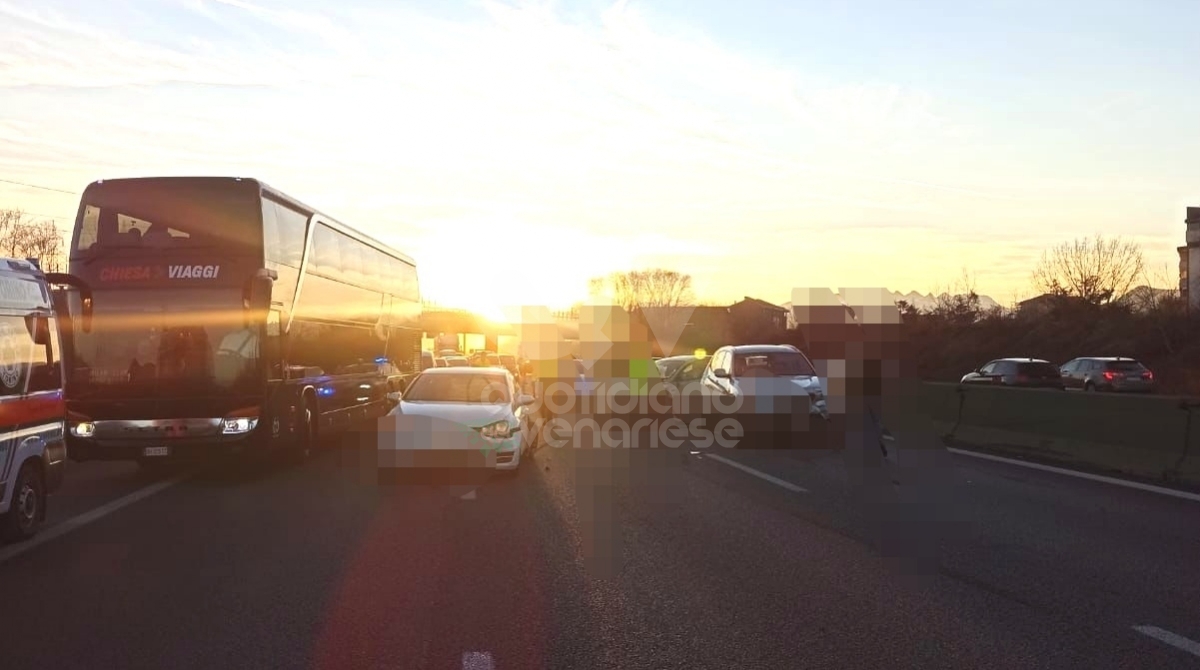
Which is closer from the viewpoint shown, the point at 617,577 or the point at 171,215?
the point at 617,577

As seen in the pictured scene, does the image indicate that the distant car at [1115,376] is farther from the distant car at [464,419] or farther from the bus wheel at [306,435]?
the bus wheel at [306,435]

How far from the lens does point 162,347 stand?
1430 centimetres

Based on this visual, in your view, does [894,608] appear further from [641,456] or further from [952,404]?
[952,404]

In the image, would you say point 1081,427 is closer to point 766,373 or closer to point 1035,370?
point 766,373

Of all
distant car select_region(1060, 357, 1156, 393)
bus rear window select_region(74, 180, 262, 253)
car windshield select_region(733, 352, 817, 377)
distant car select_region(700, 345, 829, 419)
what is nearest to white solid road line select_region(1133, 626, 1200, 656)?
bus rear window select_region(74, 180, 262, 253)

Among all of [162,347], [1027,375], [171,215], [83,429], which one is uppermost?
[171,215]

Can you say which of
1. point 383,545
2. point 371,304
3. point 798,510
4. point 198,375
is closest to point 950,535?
point 798,510

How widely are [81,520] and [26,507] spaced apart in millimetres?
1375

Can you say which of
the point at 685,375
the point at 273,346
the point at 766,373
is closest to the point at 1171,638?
the point at 273,346

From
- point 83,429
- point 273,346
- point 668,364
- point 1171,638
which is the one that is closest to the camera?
point 1171,638

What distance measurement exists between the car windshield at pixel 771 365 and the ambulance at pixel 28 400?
12969mm

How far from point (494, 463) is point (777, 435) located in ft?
26.6

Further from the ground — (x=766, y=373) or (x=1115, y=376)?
(x=766, y=373)

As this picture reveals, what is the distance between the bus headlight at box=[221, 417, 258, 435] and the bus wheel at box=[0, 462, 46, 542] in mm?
3905
